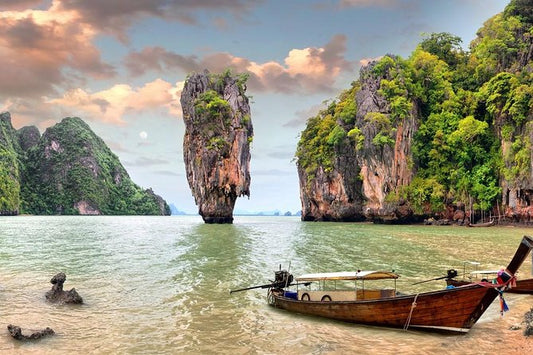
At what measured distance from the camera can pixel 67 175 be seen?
13462 cm

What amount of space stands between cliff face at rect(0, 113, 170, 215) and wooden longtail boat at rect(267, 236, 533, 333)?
420ft

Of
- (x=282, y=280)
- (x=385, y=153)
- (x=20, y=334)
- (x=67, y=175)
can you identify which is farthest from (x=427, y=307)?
(x=67, y=175)

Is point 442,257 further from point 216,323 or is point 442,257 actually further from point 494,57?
point 494,57

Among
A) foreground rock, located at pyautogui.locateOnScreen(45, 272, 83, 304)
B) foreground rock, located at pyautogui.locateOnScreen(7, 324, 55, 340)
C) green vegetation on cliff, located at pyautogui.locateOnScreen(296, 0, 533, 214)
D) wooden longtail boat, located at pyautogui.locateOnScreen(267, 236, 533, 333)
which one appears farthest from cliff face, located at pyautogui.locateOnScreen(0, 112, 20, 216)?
wooden longtail boat, located at pyautogui.locateOnScreen(267, 236, 533, 333)

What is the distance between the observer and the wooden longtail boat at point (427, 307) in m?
7.73

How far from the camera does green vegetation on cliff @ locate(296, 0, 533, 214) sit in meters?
39.6

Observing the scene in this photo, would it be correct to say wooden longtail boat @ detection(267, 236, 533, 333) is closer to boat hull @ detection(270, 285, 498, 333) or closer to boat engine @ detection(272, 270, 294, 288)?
boat hull @ detection(270, 285, 498, 333)

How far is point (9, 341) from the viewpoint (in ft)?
26.0

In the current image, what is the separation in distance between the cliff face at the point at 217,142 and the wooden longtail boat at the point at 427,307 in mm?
42014

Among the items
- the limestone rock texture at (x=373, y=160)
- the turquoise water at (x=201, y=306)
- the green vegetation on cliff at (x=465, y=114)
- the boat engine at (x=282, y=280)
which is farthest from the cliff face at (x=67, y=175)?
the boat engine at (x=282, y=280)

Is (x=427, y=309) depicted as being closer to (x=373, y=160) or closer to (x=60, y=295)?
(x=60, y=295)

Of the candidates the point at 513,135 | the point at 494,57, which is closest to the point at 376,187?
the point at 513,135

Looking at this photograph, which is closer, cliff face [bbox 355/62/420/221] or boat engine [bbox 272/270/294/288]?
boat engine [bbox 272/270/294/288]

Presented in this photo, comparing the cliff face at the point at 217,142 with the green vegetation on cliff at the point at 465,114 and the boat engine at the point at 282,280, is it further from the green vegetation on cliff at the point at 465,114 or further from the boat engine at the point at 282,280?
the boat engine at the point at 282,280
